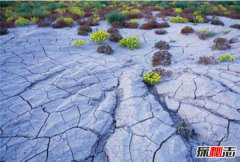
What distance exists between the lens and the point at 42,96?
21.1ft

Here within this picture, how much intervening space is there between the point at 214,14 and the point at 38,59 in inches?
467

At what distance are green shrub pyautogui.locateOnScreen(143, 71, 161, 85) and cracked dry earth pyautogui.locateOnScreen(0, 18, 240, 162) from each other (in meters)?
0.16

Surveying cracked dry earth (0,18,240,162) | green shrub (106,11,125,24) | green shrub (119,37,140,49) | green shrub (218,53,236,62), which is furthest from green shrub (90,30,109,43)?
green shrub (218,53,236,62)

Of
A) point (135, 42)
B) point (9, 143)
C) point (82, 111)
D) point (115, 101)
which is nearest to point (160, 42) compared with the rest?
point (135, 42)

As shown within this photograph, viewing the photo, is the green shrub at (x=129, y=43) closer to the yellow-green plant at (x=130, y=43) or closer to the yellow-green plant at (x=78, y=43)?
the yellow-green plant at (x=130, y=43)

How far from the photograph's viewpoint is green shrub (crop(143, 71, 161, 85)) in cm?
688

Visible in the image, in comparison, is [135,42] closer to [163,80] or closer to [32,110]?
[163,80]

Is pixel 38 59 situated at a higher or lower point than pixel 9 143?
higher

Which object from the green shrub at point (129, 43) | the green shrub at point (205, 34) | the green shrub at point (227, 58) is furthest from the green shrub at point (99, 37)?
the green shrub at point (227, 58)

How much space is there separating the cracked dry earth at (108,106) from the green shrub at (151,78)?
0.54 ft

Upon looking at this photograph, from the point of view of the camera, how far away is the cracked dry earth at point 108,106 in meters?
4.84

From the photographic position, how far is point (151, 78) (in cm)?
696

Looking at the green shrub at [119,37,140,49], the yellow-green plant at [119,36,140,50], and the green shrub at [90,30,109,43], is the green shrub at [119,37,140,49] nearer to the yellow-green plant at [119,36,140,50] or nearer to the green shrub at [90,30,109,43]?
the yellow-green plant at [119,36,140,50]

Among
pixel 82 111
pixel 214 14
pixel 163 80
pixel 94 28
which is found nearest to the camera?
pixel 82 111
